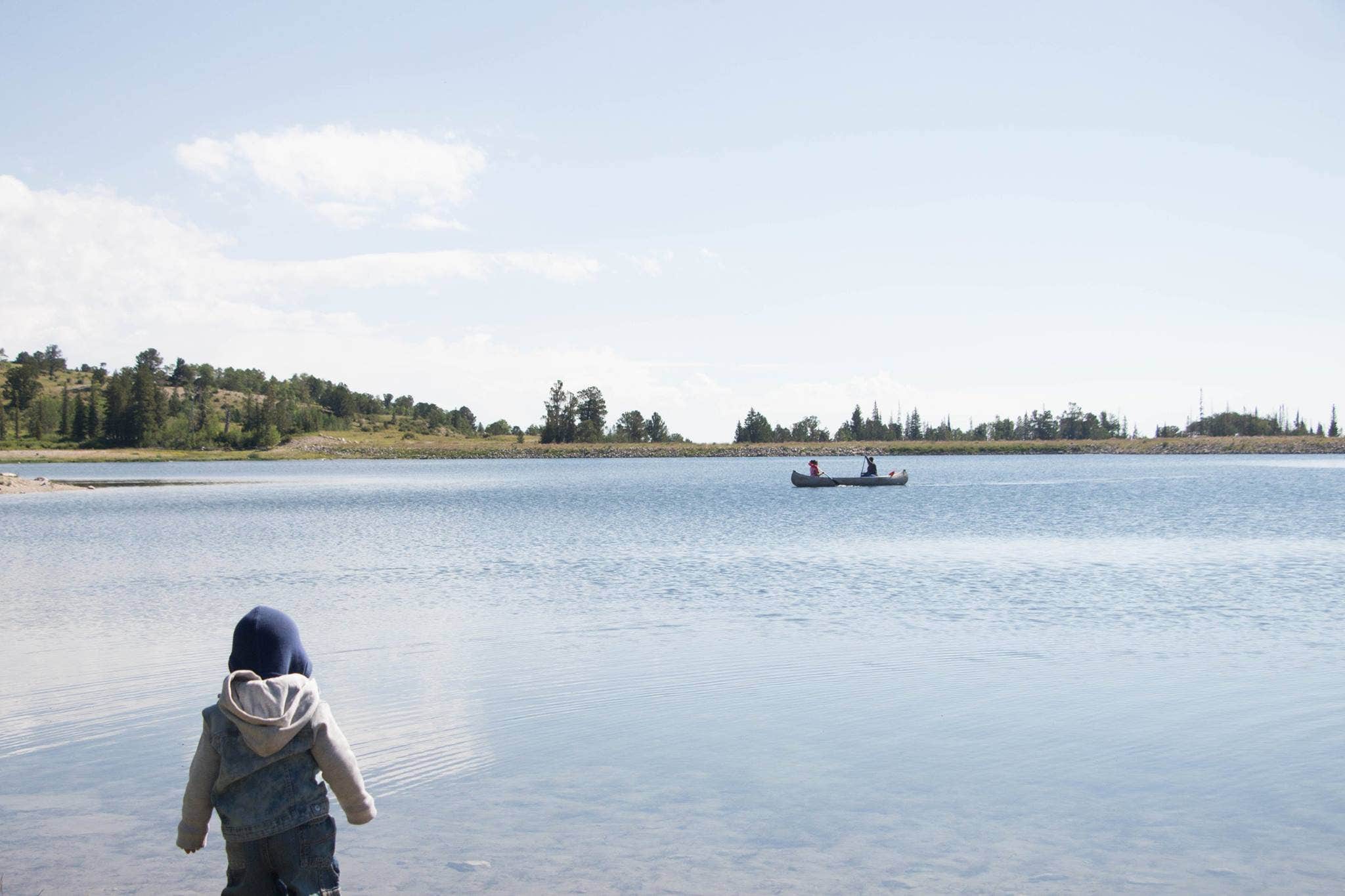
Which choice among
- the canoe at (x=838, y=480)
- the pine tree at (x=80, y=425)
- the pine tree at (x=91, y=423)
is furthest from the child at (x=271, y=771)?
the pine tree at (x=80, y=425)

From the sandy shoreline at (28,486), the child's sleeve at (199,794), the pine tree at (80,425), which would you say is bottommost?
the sandy shoreline at (28,486)

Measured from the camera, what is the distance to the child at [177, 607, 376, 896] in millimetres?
4840

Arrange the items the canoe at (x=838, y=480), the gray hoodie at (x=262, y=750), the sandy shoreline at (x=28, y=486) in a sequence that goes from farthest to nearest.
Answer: the canoe at (x=838, y=480) → the sandy shoreline at (x=28, y=486) → the gray hoodie at (x=262, y=750)

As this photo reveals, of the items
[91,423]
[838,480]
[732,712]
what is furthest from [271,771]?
[91,423]

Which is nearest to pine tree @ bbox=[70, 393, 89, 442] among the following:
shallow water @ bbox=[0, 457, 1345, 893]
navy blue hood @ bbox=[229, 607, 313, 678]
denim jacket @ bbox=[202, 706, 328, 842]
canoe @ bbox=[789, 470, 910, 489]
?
canoe @ bbox=[789, 470, 910, 489]

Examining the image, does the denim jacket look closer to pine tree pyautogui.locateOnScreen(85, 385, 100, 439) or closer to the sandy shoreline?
the sandy shoreline

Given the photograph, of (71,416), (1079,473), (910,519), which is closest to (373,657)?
(910,519)

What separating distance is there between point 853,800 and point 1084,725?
364 cm

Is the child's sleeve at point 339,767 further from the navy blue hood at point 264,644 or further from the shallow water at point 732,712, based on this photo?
the shallow water at point 732,712

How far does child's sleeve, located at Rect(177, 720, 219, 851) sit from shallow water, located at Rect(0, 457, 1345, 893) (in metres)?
2.51

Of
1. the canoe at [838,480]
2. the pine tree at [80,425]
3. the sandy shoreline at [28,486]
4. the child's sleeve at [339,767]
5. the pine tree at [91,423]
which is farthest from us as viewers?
the pine tree at [91,423]

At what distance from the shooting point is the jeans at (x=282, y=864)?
5129mm

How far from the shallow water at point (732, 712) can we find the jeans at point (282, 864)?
2268mm

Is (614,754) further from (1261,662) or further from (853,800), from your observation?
(1261,662)
